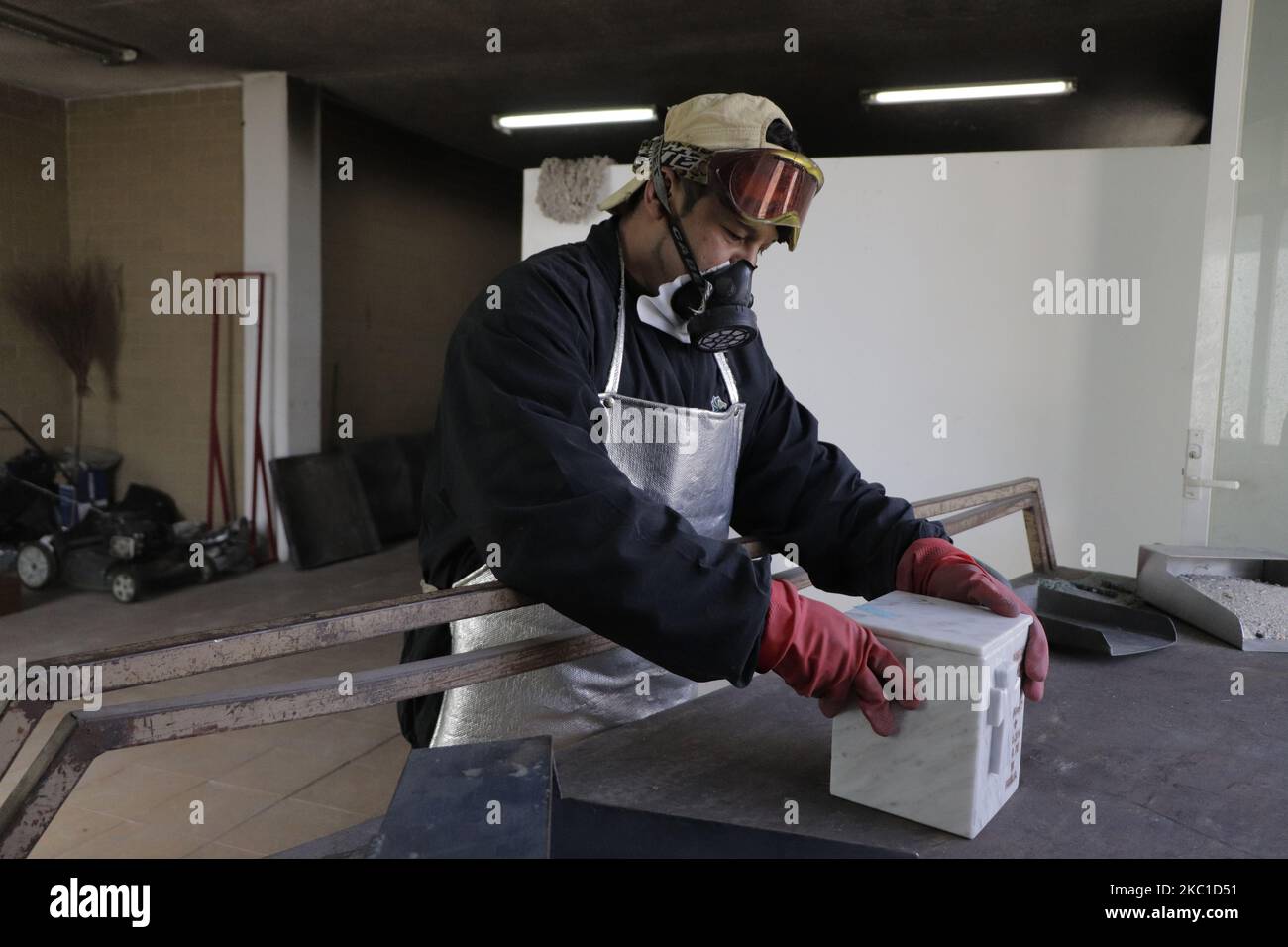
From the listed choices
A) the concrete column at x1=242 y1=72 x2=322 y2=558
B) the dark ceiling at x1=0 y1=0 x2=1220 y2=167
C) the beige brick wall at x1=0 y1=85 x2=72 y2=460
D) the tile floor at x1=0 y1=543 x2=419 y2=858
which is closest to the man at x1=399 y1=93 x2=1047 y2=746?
the tile floor at x1=0 y1=543 x2=419 y2=858

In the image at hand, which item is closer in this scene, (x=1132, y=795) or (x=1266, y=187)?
(x=1132, y=795)

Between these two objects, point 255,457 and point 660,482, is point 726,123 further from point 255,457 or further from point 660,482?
point 255,457

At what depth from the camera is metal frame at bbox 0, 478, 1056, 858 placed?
0.84 m

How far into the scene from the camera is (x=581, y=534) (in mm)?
1159

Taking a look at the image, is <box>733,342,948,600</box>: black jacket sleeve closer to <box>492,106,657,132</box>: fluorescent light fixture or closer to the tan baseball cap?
the tan baseball cap

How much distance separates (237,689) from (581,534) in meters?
0.42

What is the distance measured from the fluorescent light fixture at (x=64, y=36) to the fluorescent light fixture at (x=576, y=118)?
7.67ft

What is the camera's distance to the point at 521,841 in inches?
30.7

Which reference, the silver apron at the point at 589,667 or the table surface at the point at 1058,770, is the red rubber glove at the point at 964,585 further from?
the silver apron at the point at 589,667

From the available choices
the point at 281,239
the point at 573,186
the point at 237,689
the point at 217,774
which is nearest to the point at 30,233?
the point at 281,239
